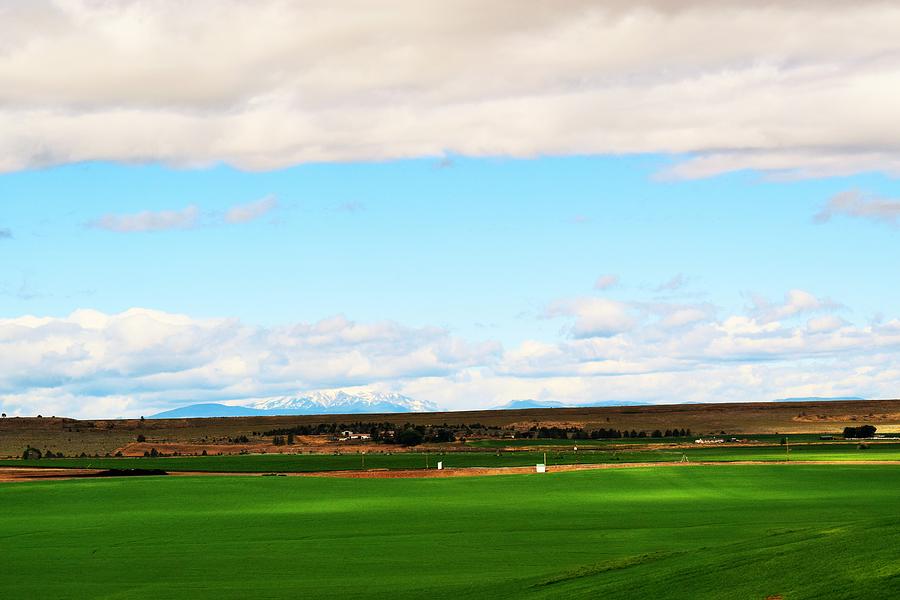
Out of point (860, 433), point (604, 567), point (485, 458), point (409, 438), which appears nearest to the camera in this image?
point (604, 567)

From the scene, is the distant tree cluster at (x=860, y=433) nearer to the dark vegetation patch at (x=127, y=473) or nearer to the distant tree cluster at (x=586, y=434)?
the distant tree cluster at (x=586, y=434)

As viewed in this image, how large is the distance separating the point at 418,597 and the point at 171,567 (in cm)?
1133

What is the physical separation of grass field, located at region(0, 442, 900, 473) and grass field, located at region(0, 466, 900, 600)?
18549 mm

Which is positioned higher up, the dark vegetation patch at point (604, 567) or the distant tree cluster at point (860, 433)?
the distant tree cluster at point (860, 433)

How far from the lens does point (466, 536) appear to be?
150 feet

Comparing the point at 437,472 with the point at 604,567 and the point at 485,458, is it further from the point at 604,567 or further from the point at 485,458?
the point at 604,567

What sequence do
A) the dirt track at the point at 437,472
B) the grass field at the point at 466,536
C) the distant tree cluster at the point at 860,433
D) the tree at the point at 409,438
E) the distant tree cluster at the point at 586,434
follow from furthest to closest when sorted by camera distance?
the distant tree cluster at the point at 586,434 → the distant tree cluster at the point at 860,433 → the tree at the point at 409,438 → the dirt track at the point at 437,472 → the grass field at the point at 466,536

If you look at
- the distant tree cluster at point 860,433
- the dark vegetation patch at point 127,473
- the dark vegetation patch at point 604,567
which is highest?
the distant tree cluster at point 860,433

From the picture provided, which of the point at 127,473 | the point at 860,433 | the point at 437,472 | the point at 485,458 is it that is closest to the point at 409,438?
the point at 485,458

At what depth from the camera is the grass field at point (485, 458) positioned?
323ft

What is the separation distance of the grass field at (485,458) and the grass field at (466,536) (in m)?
18.5

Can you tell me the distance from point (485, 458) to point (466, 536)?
62917 mm

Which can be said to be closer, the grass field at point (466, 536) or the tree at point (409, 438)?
the grass field at point (466, 536)

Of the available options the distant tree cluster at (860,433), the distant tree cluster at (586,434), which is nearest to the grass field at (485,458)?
the distant tree cluster at (860,433)
